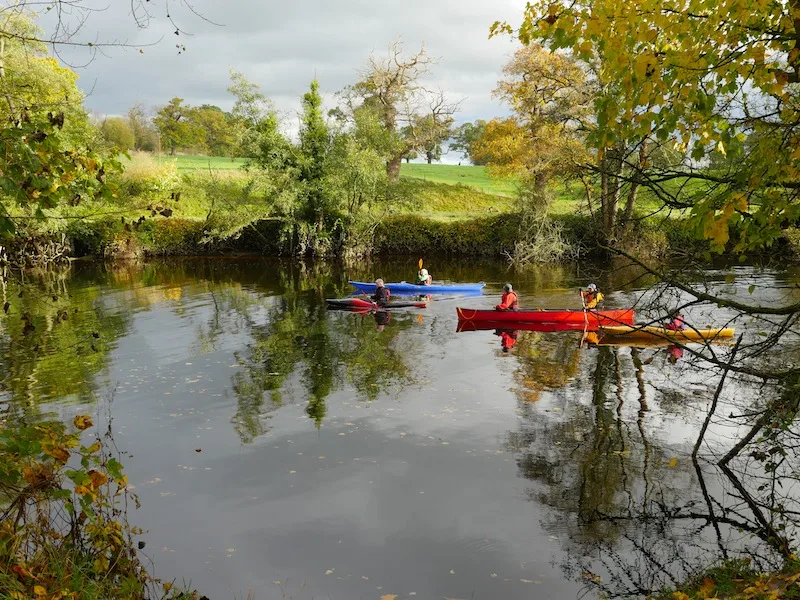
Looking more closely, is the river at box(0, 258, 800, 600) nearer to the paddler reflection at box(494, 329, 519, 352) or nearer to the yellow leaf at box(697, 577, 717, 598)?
the paddler reflection at box(494, 329, 519, 352)

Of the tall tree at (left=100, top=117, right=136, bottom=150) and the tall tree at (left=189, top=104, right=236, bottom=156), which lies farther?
the tall tree at (left=189, top=104, right=236, bottom=156)

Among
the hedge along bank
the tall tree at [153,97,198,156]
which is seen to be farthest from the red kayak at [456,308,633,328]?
the tall tree at [153,97,198,156]

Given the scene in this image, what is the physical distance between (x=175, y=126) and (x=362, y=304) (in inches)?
2887

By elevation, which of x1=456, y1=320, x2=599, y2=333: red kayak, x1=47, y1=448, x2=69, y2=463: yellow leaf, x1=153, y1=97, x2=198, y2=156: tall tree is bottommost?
x1=456, y1=320, x2=599, y2=333: red kayak

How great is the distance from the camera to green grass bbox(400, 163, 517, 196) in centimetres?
6406

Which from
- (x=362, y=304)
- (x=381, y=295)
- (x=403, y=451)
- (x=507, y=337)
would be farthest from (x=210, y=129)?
(x=403, y=451)

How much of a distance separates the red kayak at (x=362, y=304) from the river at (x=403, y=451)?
117 inches

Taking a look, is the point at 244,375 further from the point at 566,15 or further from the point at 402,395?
the point at 566,15

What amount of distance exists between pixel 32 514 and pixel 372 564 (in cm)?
459

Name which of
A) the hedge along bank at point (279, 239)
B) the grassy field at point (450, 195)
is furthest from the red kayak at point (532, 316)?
the hedge along bank at point (279, 239)

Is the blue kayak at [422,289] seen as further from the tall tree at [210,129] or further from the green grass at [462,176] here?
the tall tree at [210,129]

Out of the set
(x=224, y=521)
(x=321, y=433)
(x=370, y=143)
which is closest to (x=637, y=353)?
(x=321, y=433)

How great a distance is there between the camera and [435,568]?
7.83 meters

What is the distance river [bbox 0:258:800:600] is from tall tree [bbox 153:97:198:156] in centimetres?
7200
